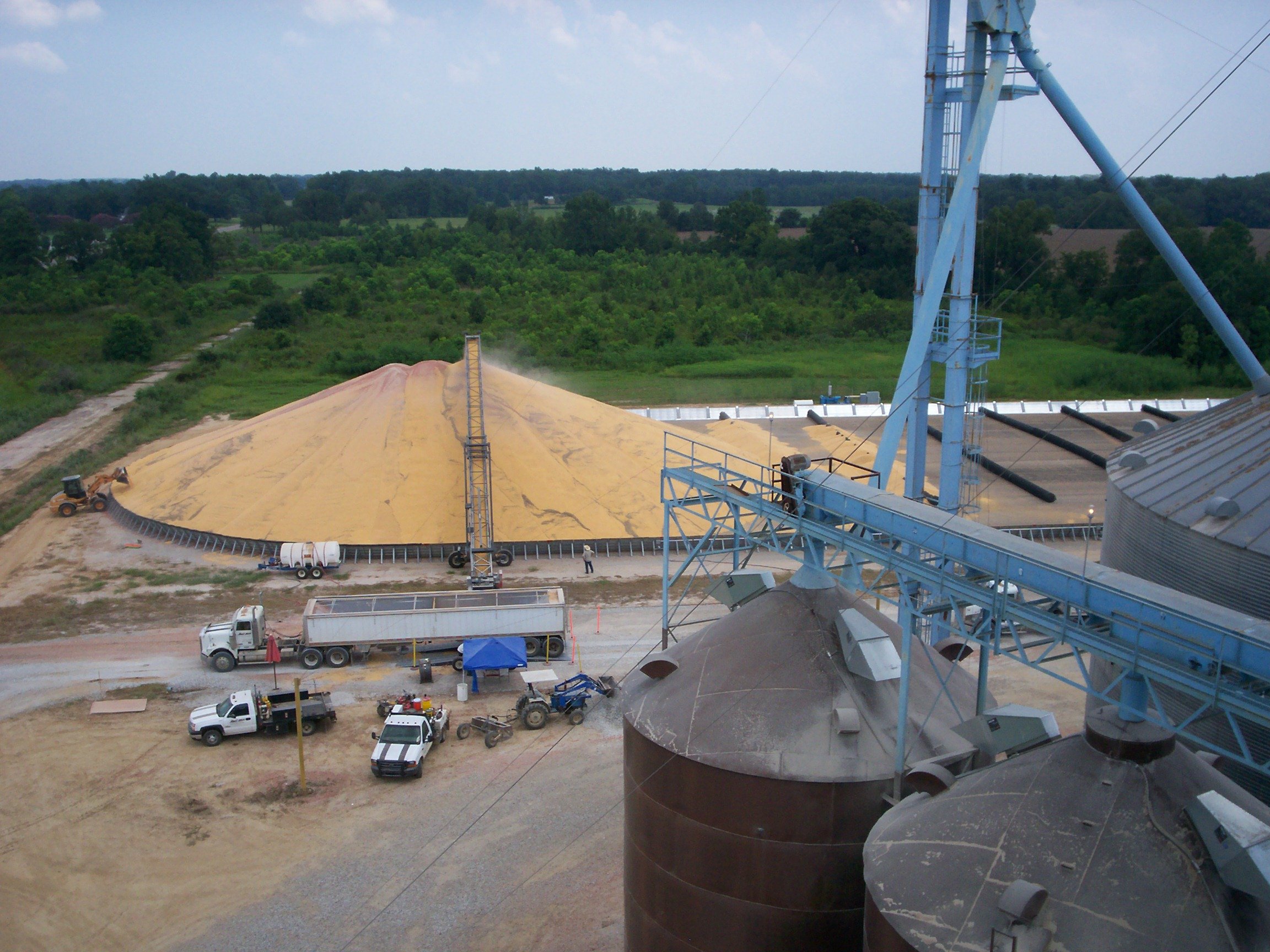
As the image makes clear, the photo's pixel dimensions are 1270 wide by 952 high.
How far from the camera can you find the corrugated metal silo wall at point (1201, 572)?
16281 mm

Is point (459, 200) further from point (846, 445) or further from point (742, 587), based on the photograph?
point (742, 587)

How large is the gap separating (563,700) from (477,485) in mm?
15069

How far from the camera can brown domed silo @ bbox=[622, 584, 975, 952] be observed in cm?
1455

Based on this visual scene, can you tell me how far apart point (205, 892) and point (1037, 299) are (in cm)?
8971

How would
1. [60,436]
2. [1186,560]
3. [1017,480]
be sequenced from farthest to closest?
[60,436], [1017,480], [1186,560]

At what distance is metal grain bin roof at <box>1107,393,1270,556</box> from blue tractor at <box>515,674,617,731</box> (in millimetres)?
14394

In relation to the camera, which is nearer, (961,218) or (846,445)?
(961,218)

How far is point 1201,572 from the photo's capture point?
1750 cm

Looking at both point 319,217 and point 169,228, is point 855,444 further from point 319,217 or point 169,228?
point 319,217

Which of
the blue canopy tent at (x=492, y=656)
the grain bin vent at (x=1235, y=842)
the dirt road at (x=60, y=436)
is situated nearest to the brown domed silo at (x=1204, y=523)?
the grain bin vent at (x=1235, y=842)

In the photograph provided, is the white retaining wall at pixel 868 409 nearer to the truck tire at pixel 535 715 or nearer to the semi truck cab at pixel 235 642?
the semi truck cab at pixel 235 642

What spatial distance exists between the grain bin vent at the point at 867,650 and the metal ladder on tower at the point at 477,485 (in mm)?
22083

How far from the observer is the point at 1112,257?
103m

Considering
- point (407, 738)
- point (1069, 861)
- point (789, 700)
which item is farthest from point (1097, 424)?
point (1069, 861)
